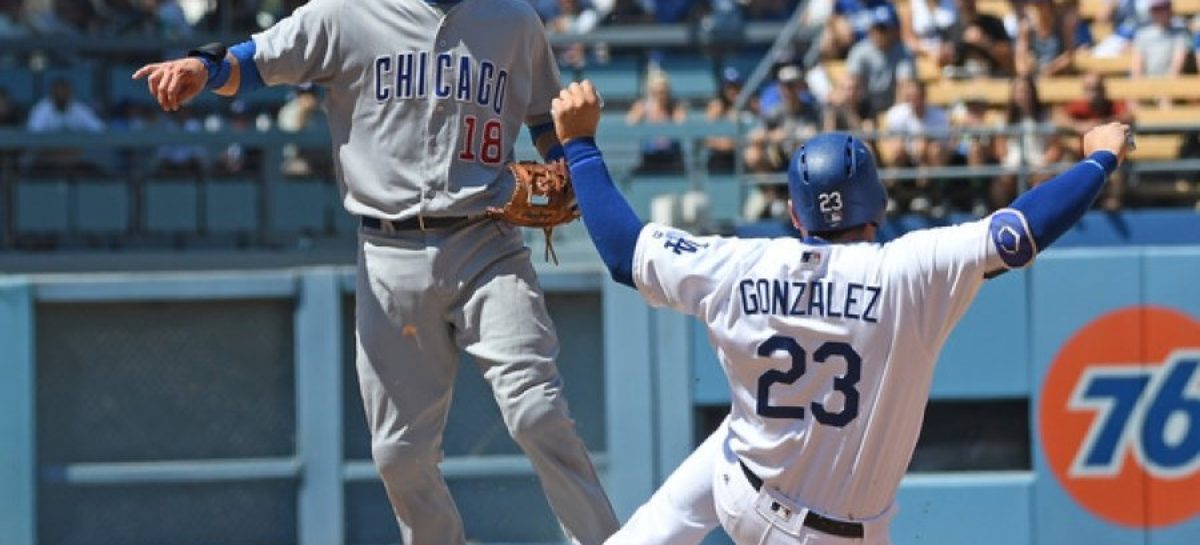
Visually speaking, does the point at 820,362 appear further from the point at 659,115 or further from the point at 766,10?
the point at 766,10

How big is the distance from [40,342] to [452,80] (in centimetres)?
310

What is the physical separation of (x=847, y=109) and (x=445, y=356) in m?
6.01

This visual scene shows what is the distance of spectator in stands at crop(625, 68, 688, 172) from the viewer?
36.3ft

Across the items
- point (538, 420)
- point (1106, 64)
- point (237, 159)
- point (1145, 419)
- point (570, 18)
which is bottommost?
point (1145, 419)

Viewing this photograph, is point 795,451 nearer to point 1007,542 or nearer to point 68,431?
point 1007,542

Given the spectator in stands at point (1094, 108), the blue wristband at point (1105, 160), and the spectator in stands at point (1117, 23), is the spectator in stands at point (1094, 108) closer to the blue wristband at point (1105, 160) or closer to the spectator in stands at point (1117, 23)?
the spectator in stands at point (1117, 23)

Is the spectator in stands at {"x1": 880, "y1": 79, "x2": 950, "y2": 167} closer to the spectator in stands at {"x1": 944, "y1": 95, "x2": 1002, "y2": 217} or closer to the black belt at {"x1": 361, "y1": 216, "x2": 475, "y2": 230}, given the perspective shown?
the spectator in stands at {"x1": 944, "y1": 95, "x2": 1002, "y2": 217}

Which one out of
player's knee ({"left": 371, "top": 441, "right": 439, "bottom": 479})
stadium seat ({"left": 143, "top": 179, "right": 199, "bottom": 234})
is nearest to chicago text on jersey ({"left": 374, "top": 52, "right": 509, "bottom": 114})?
player's knee ({"left": 371, "top": 441, "right": 439, "bottom": 479})

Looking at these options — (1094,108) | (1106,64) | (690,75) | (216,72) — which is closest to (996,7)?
(1106,64)

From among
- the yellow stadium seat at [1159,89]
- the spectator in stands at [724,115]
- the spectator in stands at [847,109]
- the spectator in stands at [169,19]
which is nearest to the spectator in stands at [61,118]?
the spectator in stands at [169,19]

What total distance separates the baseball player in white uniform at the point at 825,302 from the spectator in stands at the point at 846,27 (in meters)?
8.36

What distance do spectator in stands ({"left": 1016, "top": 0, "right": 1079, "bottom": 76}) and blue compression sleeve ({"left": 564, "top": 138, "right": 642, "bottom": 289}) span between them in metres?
8.11

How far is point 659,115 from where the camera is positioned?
12164 mm

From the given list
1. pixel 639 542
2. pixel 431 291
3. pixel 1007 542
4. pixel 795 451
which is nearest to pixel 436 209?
pixel 431 291
